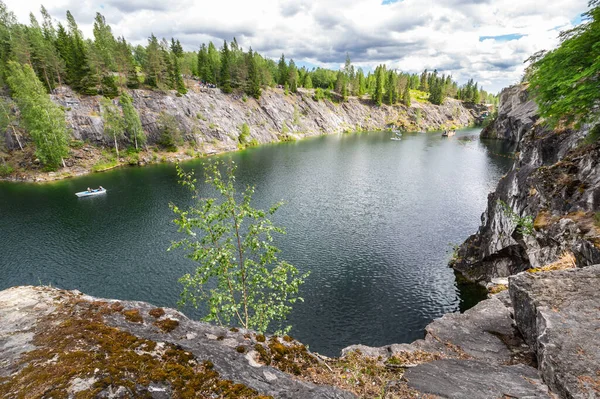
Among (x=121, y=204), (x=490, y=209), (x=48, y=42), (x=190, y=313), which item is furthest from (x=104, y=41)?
(x=490, y=209)

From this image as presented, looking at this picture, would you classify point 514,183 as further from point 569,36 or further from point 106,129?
point 106,129

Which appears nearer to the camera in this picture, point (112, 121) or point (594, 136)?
point (594, 136)

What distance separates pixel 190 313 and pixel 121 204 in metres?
38.8

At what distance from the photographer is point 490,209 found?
36.4 metres

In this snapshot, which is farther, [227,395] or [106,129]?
[106,129]

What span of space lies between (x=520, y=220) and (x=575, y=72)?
12556 millimetres

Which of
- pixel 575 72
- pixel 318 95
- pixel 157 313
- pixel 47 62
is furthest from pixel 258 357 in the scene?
pixel 318 95

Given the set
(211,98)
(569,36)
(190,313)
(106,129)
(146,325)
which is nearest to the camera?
(146,325)

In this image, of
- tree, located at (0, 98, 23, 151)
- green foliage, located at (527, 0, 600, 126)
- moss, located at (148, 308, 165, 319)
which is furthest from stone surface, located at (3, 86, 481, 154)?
moss, located at (148, 308, 165, 319)

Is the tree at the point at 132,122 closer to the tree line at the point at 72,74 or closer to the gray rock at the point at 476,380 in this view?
the tree line at the point at 72,74

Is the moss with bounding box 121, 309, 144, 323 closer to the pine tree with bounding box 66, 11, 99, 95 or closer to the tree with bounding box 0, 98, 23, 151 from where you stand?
the tree with bounding box 0, 98, 23, 151

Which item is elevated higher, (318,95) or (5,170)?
(318,95)

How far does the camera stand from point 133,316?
8.42m

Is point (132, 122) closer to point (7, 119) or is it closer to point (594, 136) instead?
point (7, 119)
